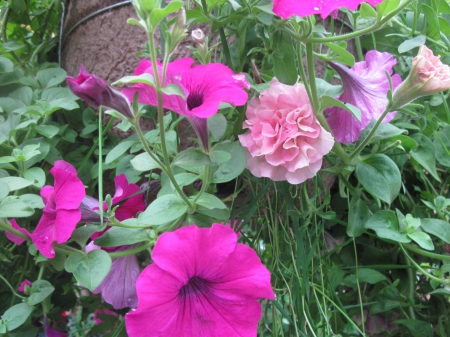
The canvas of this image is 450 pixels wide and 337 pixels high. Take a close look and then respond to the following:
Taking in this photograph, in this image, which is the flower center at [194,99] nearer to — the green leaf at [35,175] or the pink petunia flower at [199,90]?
the pink petunia flower at [199,90]

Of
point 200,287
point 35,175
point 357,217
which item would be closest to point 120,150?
point 35,175

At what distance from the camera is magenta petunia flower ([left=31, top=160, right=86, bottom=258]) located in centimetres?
40

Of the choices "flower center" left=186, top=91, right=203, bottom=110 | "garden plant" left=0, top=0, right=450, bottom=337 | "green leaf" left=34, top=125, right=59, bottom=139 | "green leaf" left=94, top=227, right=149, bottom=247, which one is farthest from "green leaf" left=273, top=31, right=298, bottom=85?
"green leaf" left=34, top=125, right=59, bottom=139

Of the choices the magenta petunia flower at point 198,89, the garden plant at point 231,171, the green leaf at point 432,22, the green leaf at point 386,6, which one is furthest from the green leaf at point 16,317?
the green leaf at point 432,22

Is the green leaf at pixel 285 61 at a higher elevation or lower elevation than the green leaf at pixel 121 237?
higher

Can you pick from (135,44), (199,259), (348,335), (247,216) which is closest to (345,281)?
(348,335)

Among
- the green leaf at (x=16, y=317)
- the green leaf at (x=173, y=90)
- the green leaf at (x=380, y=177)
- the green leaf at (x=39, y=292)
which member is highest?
the green leaf at (x=173, y=90)

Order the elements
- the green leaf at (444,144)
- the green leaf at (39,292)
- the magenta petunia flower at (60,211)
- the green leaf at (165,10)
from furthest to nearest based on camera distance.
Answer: the green leaf at (444,144), the green leaf at (39,292), the magenta petunia flower at (60,211), the green leaf at (165,10)

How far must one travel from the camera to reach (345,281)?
2.14 feet

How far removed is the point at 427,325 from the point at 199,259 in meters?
0.45

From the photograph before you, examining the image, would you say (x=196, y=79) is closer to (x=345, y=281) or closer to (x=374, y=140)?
(x=374, y=140)

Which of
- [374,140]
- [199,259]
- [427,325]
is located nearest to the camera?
[199,259]

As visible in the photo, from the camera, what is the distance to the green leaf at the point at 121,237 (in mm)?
414

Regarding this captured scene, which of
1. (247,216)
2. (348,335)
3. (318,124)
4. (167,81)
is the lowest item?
(348,335)
